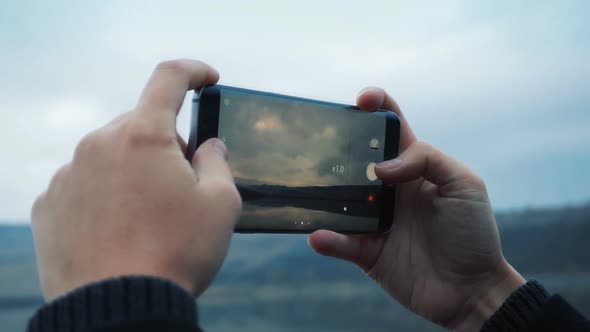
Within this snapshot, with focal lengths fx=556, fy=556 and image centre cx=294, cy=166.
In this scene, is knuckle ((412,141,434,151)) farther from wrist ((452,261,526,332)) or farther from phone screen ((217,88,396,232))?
wrist ((452,261,526,332))

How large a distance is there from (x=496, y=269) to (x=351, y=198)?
1.07ft

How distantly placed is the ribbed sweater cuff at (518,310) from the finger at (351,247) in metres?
0.26

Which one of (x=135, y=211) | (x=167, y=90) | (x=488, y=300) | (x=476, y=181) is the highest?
(x=167, y=90)

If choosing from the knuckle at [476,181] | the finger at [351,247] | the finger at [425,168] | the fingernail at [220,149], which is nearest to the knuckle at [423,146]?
the finger at [425,168]

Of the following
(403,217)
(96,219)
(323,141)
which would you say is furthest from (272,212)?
(96,219)

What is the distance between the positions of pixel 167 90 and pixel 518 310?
Result: 743 millimetres

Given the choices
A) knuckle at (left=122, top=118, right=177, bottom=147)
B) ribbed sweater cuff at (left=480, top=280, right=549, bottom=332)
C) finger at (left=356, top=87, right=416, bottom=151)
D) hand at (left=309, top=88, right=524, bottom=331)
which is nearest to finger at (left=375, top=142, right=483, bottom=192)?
A: hand at (left=309, top=88, right=524, bottom=331)

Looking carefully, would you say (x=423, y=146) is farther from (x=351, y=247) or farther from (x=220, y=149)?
(x=220, y=149)

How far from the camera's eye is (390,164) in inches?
41.8

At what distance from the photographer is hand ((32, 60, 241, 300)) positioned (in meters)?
0.52

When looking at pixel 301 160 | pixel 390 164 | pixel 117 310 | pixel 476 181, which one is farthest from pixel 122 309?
pixel 476 181

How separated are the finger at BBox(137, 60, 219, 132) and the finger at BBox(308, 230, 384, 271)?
484mm

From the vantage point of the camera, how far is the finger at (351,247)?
1.09m

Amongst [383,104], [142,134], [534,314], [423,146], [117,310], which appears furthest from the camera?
[383,104]
